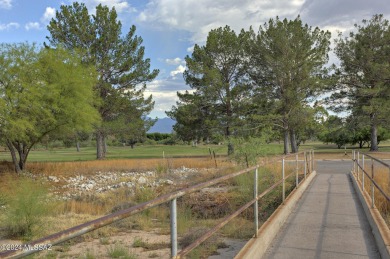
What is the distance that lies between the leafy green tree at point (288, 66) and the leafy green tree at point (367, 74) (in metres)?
3.23

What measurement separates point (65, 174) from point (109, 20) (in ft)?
70.7

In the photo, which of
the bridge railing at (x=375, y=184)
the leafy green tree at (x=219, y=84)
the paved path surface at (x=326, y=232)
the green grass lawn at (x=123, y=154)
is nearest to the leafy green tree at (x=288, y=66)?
the leafy green tree at (x=219, y=84)

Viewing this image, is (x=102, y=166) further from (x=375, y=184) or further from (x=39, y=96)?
(x=375, y=184)

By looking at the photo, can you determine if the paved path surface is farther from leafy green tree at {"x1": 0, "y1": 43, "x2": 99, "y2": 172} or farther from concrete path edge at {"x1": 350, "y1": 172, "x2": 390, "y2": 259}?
leafy green tree at {"x1": 0, "y1": 43, "x2": 99, "y2": 172}

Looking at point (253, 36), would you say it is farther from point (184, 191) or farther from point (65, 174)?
point (184, 191)

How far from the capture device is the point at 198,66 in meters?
43.5

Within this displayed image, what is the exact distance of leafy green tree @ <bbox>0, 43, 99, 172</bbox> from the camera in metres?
23.9

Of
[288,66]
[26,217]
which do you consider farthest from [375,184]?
[288,66]

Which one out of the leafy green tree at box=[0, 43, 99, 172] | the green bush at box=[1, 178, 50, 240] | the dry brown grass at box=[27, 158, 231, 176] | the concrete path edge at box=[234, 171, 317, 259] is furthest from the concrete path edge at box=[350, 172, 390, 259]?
the leafy green tree at box=[0, 43, 99, 172]

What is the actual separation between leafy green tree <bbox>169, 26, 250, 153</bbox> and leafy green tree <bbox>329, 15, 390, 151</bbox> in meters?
11.2

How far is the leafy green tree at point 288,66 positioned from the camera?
40.2 meters

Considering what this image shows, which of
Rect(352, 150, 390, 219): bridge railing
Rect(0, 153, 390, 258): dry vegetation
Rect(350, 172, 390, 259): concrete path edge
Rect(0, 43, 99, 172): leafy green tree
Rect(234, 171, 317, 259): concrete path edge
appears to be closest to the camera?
Rect(234, 171, 317, 259): concrete path edge

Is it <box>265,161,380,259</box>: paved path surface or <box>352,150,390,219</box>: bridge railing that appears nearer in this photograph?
<box>265,161,380,259</box>: paved path surface

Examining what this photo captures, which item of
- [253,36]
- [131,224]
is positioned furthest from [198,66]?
[131,224]
